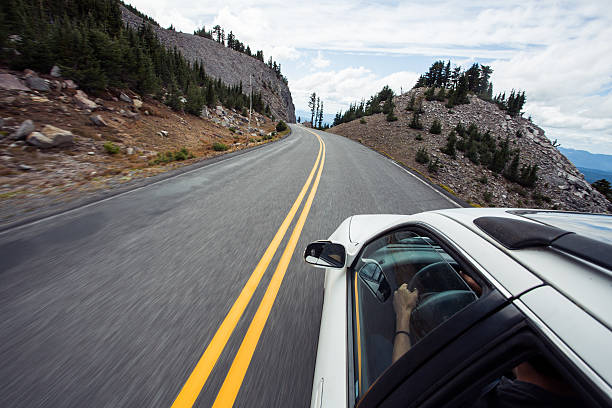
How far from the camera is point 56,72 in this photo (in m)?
12.7

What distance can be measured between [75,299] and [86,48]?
18485 mm

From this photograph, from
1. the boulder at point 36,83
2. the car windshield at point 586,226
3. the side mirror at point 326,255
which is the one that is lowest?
the side mirror at point 326,255

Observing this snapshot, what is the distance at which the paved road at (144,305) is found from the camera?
1685mm

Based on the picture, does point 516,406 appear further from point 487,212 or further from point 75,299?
point 75,299

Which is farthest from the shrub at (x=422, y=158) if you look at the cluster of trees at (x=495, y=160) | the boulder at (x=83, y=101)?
the boulder at (x=83, y=101)

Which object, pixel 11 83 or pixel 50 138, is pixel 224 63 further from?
pixel 50 138

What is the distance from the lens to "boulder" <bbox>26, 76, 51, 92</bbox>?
1107 cm

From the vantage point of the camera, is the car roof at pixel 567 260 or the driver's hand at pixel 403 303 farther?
the driver's hand at pixel 403 303

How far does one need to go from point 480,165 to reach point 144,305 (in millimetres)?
23080

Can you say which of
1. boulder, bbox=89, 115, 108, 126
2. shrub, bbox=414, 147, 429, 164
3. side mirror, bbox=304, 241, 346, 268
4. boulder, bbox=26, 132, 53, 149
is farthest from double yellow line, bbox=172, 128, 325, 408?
shrub, bbox=414, 147, 429, 164

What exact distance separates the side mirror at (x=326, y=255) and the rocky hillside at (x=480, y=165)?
871 centimetres

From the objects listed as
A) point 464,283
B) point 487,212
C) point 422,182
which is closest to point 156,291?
point 464,283

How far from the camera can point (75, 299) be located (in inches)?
94.4

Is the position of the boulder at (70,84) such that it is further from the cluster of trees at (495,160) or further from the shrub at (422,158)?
the cluster of trees at (495,160)
